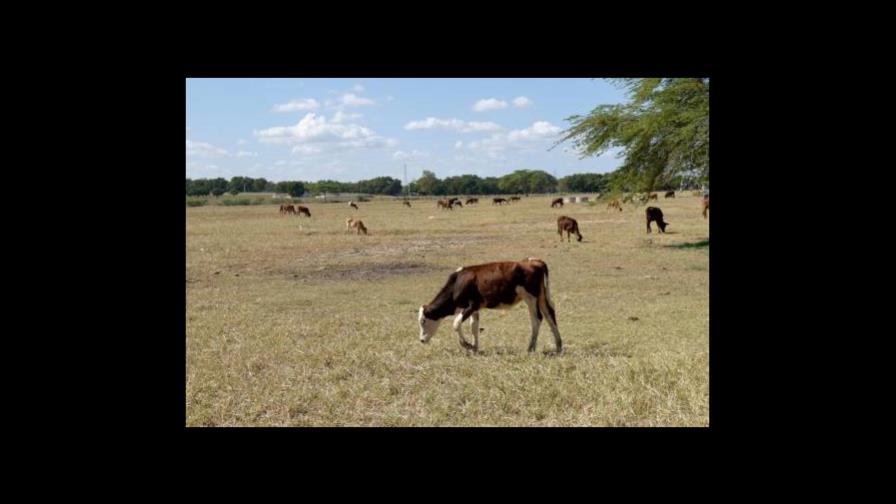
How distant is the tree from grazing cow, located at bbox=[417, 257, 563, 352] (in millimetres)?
13470

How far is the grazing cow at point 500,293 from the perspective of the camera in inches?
305

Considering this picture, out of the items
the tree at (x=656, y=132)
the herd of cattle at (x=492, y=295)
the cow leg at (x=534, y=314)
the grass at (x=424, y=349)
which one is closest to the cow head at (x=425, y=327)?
the herd of cattle at (x=492, y=295)

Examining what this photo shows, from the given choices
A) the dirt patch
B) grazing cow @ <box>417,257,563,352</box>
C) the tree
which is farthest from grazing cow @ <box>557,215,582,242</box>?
grazing cow @ <box>417,257,563,352</box>

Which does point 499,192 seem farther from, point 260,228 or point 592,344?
point 592,344

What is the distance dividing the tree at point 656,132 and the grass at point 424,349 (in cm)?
411

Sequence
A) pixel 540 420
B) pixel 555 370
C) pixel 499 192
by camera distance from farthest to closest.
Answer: pixel 499 192
pixel 555 370
pixel 540 420

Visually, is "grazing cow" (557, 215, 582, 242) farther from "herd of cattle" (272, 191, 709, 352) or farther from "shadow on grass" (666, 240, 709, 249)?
"herd of cattle" (272, 191, 709, 352)

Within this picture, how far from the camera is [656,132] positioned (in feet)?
70.7

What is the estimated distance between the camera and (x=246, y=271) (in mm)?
15859

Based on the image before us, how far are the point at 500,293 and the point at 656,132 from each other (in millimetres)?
15587

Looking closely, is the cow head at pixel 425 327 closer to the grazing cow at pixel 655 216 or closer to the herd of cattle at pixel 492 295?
the herd of cattle at pixel 492 295

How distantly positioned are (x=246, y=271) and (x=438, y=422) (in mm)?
11382

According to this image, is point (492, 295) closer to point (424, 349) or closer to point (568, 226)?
point (424, 349)
